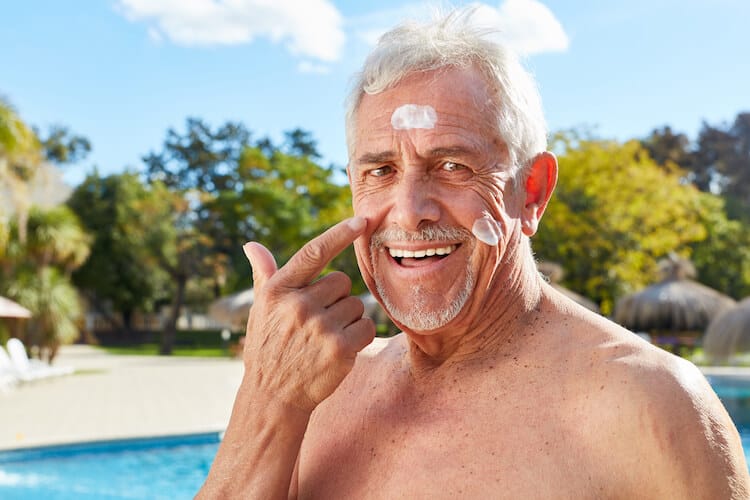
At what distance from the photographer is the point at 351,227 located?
1536 mm

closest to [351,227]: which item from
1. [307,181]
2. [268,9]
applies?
[307,181]

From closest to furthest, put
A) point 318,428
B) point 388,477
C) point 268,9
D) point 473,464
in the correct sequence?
point 473,464, point 388,477, point 318,428, point 268,9

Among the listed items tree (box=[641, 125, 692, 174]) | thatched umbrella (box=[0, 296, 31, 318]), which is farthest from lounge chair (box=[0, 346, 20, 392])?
tree (box=[641, 125, 692, 174])

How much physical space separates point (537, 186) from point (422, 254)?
1.03 feet

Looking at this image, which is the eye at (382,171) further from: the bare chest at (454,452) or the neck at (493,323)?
the bare chest at (454,452)

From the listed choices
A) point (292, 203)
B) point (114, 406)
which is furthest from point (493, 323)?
point (292, 203)

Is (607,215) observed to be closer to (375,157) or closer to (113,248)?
(375,157)

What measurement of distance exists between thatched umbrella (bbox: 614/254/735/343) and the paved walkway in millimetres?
10662

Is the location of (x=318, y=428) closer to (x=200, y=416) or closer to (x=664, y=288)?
(x=200, y=416)

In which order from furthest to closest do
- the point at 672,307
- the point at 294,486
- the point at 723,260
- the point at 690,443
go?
the point at 723,260 → the point at 672,307 → the point at 294,486 → the point at 690,443

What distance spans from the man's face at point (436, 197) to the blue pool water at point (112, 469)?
6812 mm

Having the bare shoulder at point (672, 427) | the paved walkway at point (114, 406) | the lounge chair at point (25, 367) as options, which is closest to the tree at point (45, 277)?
the paved walkway at point (114, 406)

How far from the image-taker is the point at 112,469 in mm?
→ 8445

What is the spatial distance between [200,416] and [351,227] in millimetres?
9996
